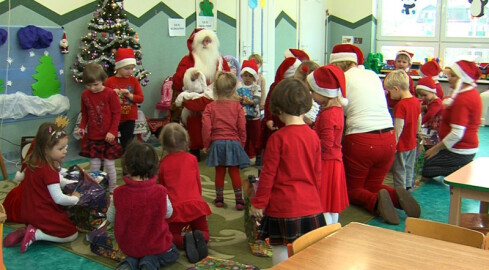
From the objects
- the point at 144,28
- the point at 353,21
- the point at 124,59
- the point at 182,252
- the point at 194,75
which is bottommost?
the point at 182,252

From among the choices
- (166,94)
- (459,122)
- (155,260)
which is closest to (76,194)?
(155,260)

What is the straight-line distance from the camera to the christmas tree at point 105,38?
592cm

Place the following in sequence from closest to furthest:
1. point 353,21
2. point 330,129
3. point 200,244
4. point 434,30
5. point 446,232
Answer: point 446,232 → point 330,129 → point 200,244 → point 434,30 → point 353,21

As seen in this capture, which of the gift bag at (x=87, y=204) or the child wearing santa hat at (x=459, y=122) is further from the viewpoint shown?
the child wearing santa hat at (x=459, y=122)

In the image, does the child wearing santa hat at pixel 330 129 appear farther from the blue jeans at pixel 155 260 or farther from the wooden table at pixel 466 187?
the blue jeans at pixel 155 260

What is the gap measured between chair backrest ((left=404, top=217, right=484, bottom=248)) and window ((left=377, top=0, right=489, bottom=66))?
27.0 feet

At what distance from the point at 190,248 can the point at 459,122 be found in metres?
2.60

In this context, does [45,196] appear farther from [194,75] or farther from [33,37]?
[194,75]

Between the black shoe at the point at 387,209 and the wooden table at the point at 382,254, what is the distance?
6.74 ft

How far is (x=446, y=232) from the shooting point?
88.4 inches

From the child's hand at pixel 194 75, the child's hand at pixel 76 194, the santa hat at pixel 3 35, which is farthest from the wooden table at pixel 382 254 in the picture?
the santa hat at pixel 3 35

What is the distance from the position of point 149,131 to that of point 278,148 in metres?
4.29

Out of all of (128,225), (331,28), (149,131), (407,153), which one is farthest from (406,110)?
(331,28)

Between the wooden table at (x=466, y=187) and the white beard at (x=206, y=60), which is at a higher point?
the white beard at (x=206, y=60)
